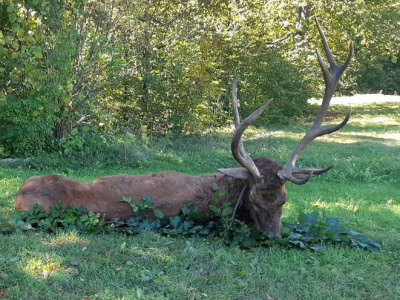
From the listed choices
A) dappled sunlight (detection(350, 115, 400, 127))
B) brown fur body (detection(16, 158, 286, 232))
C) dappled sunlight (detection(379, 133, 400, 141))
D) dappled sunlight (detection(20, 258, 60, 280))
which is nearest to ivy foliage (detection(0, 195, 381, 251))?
brown fur body (detection(16, 158, 286, 232))

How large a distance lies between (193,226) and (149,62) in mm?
8726

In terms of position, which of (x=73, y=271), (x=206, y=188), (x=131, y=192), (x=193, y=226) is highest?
(x=206, y=188)

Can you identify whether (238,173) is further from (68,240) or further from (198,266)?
(68,240)

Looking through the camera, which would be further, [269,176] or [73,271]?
[269,176]

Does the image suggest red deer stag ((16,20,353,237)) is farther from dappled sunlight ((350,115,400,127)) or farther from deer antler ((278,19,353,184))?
dappled sunlight ((350,115,400,127))

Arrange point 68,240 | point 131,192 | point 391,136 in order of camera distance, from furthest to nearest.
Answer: point 391,136 < point 131,192 < point 68,240

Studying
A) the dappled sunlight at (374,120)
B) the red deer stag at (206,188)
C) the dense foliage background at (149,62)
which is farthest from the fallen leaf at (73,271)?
the dappled sunlight at (374,120)

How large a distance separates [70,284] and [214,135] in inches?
417

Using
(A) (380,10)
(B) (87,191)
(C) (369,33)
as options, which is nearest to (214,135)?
(B) (87,191)

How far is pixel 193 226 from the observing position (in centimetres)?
584

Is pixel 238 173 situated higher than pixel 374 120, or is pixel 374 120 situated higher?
pixel 374 120

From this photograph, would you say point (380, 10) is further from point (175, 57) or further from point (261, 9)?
point (175, 57)

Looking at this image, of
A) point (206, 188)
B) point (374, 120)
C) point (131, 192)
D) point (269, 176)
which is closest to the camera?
point (269, 176)

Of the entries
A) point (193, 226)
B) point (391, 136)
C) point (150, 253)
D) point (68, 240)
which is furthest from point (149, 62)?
point (150, 253)
